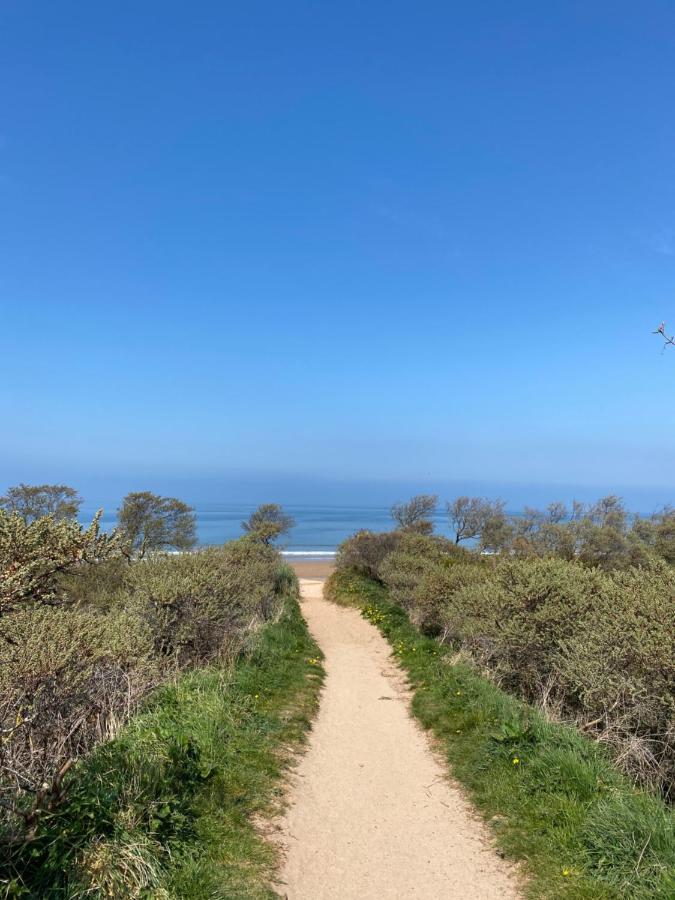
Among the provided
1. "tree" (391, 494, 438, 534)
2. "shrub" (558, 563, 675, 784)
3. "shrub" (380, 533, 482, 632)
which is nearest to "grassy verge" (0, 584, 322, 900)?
"shrub" (558, 563, 675, 784)

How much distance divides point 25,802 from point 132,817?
32.1 inches

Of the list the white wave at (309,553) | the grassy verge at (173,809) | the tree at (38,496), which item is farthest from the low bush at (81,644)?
the white wave at (309,553)

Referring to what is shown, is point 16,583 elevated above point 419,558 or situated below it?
above

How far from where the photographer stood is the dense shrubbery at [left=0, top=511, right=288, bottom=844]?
3234 millimetres

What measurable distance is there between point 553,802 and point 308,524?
299ft

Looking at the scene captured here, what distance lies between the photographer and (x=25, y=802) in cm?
407

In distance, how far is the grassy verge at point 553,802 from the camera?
13.8ft

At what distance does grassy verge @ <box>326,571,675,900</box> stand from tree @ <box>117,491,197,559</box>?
28.2m

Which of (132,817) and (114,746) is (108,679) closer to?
Answer: (114,746)

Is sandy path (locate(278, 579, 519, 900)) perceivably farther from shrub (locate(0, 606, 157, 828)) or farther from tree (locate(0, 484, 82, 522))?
tree (locate(0, 484, 82, 522))

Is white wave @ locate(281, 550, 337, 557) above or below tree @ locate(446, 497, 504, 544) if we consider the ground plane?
below

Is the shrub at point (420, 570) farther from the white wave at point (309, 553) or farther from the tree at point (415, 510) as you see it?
the white wave at point (309, 553)

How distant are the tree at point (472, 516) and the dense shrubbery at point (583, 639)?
91.0 feet

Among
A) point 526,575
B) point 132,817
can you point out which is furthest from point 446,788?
point 526,575
